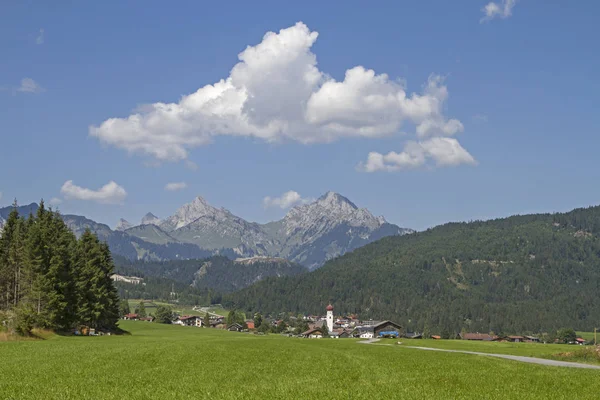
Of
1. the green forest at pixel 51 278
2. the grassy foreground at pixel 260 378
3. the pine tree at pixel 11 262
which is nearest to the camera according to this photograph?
the grassy foreground at pixel 260 378

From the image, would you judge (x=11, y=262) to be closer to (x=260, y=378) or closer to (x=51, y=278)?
(x=51, y=278)

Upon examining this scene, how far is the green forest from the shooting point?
84.2m

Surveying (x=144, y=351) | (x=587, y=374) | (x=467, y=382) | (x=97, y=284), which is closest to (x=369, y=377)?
(x=467, y=382)

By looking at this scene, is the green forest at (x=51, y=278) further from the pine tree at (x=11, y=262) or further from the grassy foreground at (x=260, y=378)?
the grassy foreground at (x=260, y=378)

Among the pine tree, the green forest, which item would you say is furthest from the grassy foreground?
the pine tree

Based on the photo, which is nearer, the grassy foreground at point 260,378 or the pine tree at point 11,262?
the grassy foreground at point 260,378

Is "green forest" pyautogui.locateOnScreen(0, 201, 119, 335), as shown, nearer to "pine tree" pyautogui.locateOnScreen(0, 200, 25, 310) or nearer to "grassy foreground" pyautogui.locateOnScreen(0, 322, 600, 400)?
"pine tree" pyautogui.locateOnScreen(0, 200, 25, 310)

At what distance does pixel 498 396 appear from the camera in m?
27.8

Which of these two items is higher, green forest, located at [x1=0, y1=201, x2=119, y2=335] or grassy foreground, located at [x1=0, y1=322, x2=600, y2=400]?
green forest, located at [x1=0, y1=201, x2=119, y2=335]

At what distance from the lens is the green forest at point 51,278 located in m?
84.2

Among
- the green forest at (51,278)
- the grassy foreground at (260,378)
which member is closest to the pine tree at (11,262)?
the green forest at (51,278)

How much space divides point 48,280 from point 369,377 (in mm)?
Result: 62476

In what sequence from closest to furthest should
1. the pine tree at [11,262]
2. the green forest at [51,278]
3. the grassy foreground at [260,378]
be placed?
the grassy foreground at [260,378] → the green forest at [51,278] → the pine tree at [11,262]

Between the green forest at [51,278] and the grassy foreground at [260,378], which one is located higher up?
the green forest at [51,278]
